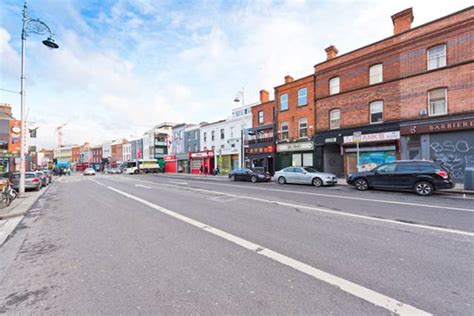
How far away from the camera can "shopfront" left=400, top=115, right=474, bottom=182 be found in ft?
44.4

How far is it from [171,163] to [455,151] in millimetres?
41279

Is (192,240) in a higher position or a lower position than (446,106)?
lower

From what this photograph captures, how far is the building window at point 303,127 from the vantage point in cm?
2212

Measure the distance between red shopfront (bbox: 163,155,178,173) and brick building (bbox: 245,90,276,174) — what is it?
797 inches

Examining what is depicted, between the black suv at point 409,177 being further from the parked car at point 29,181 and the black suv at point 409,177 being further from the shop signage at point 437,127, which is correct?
the parked car at point 29,181

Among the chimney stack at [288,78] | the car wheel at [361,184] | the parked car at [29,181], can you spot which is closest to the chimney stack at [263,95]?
the chimney stack at [288,78]

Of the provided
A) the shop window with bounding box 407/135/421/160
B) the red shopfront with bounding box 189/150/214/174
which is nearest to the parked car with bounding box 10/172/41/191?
the red shopfront with bounding box 189/150/214/174

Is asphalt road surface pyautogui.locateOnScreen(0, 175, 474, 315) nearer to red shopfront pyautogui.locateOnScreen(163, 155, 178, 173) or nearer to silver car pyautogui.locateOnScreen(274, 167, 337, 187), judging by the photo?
silver car pyautogui.locateOnScreen(274, 167, 337, 187)

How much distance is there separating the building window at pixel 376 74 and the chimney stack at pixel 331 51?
4160 mm

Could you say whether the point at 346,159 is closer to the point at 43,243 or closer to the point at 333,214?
the point at 333,214

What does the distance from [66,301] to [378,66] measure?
21.8 meters

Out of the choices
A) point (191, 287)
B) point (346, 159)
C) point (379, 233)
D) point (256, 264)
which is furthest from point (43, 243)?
point (346, 159)

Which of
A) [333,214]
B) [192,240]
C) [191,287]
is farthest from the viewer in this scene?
[333,214]

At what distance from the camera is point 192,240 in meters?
4.85
